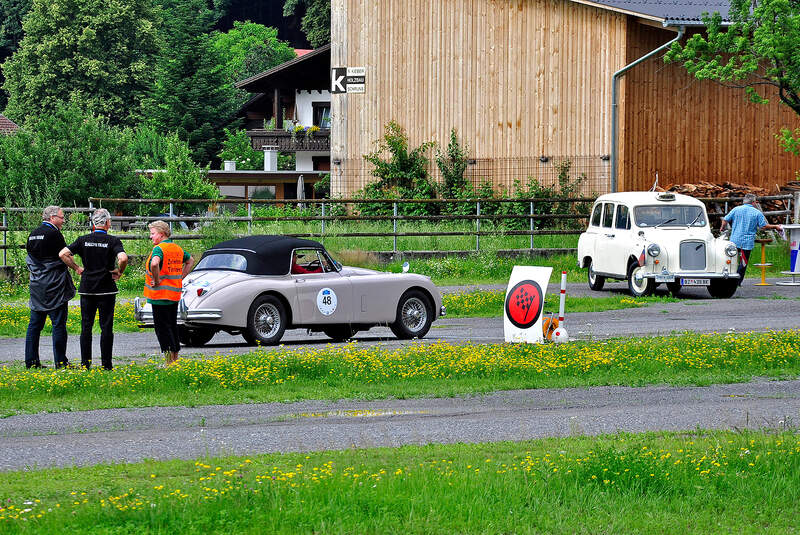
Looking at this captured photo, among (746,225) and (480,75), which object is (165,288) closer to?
(746,225)

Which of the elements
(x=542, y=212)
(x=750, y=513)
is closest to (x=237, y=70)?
(x=542, y=212)

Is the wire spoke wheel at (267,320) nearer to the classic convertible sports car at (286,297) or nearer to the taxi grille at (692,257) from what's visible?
the classic convertible sports car at (286,297)

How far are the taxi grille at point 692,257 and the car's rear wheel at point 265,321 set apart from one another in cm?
975

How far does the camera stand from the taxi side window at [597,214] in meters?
26.3

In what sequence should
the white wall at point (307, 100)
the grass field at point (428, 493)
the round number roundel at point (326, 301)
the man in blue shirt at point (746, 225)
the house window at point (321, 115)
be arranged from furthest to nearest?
the house window at point (321, 115)
the white wall at point (307, 100)
the man in blue shirt at point (746, 225)
the round number roundel at point (326, 301)
the grass field at point (428, 493)

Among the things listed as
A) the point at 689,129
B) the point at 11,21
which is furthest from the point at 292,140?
the point at 11,21

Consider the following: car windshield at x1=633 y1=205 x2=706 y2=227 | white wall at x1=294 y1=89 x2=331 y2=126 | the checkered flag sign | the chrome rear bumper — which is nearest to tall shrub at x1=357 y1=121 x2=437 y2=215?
car windshield at x1=633 y1=205 x2=706 y2=227

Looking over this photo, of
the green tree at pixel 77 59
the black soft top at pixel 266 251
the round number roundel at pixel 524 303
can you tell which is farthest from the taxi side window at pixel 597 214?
the green tree at pixel 77 59

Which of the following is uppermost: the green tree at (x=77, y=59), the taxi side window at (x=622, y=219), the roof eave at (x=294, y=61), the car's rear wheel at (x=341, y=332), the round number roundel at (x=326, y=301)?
the green tree at (x=77, y=59)

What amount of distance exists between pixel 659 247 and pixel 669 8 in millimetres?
11703

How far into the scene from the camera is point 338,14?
1540 inches

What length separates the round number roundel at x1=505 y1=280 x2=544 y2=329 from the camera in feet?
52.0

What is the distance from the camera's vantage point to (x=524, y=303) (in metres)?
16.0

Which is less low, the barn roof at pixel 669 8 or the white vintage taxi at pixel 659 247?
the barn roof at pixel 669 8
